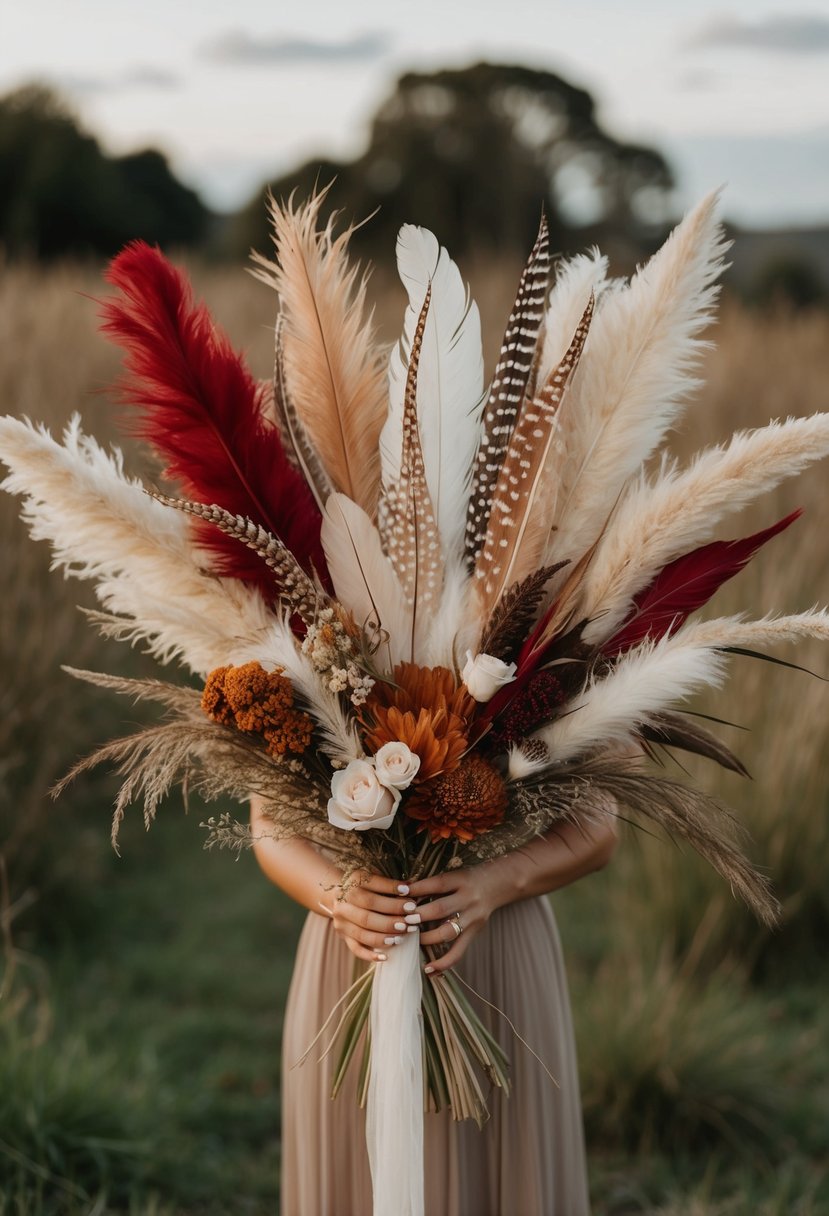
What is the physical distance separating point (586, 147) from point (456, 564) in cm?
2529

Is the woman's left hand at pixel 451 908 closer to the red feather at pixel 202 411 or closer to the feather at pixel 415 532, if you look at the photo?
the feather at pixel 415 532

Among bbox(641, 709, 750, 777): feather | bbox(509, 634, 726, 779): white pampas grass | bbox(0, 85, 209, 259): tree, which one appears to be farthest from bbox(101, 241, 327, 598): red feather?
bbox(0, 85, 209, 259): tree

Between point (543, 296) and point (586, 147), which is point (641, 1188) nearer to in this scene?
point (543, 296)

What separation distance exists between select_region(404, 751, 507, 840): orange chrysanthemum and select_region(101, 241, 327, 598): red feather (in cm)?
38

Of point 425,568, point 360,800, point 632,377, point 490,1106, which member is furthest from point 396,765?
point 490,1106

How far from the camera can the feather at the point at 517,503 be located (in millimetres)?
1580

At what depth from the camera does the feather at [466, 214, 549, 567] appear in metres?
1.64

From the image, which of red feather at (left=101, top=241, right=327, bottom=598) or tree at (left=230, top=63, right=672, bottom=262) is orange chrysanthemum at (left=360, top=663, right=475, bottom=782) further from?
tree at (left=230, top=63, right=672, bottom=262)

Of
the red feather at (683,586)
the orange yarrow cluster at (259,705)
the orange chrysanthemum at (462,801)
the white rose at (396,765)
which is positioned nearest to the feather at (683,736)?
the red feather at (683,586)

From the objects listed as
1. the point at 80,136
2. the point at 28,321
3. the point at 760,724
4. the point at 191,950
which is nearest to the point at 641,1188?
the point at 760,724

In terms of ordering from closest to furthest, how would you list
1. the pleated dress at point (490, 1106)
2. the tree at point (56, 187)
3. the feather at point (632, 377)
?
the feather at point (632, 377), the pleated dress at point (490, 1106), the tree at point (56, 187)

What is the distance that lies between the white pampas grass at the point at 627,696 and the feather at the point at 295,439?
50cm

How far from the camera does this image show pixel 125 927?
4.59m

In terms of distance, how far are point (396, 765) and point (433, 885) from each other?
25 cm
